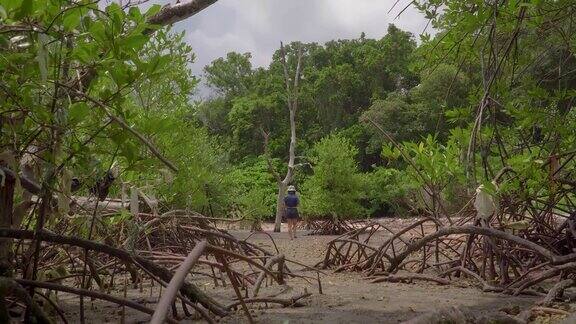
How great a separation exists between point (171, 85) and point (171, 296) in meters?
9.25

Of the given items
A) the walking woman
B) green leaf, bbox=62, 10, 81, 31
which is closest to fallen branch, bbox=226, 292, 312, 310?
green leaf, bbox=62, 10, 81, 31

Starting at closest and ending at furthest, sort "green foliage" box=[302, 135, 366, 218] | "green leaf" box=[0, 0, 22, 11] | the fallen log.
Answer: "green leaf" box=[0, 0, 22, 11]
the fallen log
"green foliage" box=[302, 135, 366, 218]

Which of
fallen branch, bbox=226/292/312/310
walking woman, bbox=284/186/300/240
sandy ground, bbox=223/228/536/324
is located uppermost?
walking woman, bbox=284/186/300/240

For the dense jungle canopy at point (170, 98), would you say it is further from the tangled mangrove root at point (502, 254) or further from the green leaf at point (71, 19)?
the tangled mangrove root at point (502, 254)

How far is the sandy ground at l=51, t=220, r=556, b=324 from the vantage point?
3.25 meters

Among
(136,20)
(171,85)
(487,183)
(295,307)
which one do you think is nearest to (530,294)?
(487,183)

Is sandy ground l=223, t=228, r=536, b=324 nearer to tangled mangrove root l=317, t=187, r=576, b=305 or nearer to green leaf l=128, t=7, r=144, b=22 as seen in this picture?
tangled mangrove root l=317, t=187, r=576, b=305

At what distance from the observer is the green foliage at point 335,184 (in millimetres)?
16258

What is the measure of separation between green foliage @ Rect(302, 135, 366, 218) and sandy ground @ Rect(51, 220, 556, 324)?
11323 millimetres

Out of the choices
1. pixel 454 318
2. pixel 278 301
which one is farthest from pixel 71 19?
pixel 278 301

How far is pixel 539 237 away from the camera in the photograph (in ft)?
15.5

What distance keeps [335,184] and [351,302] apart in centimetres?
1296

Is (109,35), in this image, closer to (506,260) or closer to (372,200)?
(506,260)

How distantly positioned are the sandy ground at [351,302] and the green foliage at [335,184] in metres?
11.3
